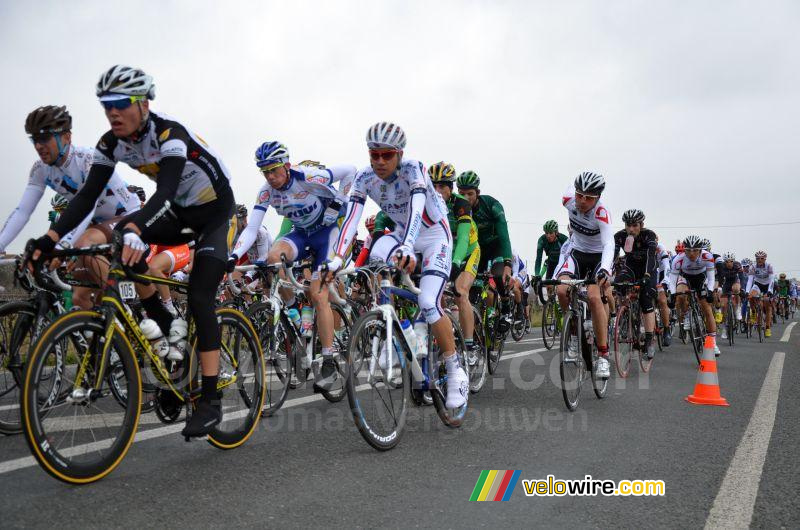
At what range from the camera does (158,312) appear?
4.04 meters

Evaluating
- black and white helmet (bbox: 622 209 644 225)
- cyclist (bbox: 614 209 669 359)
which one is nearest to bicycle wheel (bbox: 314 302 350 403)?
cyclist (bbox: 614 209 669 359)

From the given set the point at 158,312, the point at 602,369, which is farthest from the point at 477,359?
the point at 158,312

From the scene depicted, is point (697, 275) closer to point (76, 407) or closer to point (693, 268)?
point (693, 268)

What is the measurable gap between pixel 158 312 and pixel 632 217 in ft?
25.3

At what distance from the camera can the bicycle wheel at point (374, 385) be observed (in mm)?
3943

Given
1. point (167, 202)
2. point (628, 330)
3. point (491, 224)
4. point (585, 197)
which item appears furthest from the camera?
point (491, 224)

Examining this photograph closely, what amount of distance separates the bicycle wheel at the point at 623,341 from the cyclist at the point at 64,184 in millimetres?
5926

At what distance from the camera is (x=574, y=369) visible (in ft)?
20.0

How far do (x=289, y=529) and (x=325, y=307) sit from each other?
3266 mm

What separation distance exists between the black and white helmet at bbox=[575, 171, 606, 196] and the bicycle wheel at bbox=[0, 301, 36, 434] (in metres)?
5.36

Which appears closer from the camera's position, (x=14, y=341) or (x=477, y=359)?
(x=14, y=341)

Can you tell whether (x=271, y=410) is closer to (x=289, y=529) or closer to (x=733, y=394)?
(x=289, y=529)

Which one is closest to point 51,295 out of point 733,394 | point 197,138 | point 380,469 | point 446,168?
point 197,138

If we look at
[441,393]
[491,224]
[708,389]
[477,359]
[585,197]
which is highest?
[585,197]
